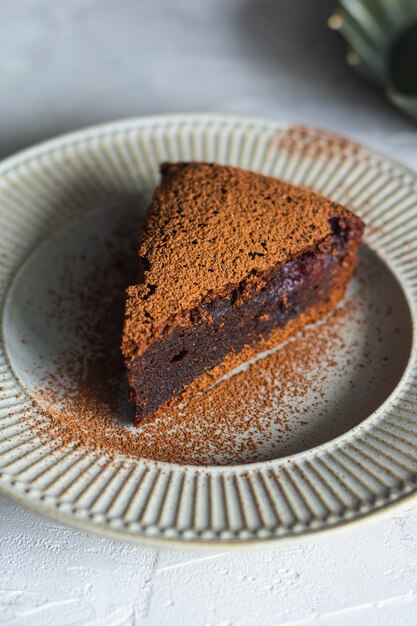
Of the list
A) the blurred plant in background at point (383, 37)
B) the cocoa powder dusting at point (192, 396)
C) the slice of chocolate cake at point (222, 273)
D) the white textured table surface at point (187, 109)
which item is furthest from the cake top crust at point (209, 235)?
the blurred plant in background at point (383, 37)

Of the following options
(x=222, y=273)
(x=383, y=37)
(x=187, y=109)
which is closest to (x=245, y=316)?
(x=222, y=273)

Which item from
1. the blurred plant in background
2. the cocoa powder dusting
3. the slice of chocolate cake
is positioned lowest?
the cocoa powder dusting

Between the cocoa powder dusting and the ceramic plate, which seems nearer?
the ceramic plate

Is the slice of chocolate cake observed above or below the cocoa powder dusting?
above

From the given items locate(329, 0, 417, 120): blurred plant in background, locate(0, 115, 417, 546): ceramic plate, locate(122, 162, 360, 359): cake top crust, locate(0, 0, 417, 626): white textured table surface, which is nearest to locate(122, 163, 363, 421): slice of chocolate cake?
locate(122, 162, 360, 359): cake top crust

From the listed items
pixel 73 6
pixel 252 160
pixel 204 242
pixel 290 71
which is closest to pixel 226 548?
pixel 204 242

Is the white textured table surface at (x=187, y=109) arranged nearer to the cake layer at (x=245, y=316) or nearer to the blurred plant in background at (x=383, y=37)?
the blurred plant in background at (x=383, y=37)

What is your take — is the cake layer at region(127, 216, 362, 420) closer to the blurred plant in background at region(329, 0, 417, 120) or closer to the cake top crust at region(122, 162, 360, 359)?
the cake top crust at region(122, 162, 360, 359)
